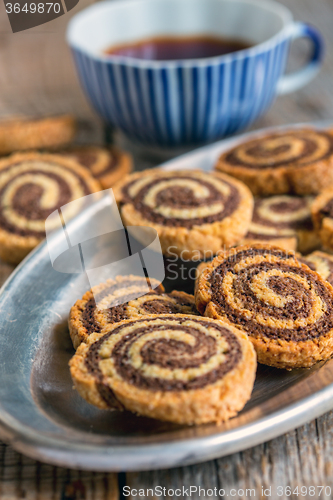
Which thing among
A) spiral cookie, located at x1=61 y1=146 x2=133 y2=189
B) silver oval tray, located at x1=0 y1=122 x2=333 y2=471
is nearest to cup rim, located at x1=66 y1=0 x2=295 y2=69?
spiral cookie, located at x1=61 y1=146 x2=133 y2=189

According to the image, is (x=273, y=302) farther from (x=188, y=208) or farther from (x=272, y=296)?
(x=188, y=208)

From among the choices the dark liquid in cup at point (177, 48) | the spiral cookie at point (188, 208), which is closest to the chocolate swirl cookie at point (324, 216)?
the spiral cookie at point (188, 208)

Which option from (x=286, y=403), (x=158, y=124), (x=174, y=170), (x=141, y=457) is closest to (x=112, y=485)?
(x=141, y=457)

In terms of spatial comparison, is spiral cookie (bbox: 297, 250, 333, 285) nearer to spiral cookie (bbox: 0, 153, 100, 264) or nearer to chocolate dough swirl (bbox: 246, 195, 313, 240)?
chocolate dough swirl (bbox: 246, 195, 313, 240)

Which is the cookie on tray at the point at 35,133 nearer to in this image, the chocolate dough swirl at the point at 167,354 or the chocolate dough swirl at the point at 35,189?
the chocolate dough swirl at the point at 35,189

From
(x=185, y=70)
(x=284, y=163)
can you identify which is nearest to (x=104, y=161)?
(x=185, y=70)

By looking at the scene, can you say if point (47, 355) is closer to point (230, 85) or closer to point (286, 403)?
point (286, 403)
